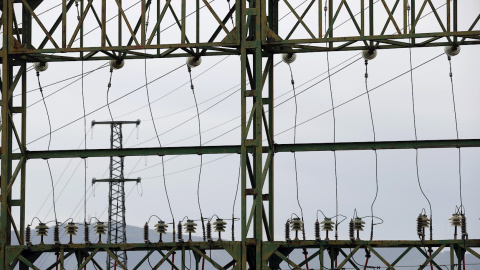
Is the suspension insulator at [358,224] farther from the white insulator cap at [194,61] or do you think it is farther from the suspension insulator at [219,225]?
the white insulator cap at [194,61]

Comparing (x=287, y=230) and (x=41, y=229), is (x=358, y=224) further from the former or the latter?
(x=41, y=229)

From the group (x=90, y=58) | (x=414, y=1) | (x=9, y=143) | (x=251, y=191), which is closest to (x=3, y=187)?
(x=9, y=143)

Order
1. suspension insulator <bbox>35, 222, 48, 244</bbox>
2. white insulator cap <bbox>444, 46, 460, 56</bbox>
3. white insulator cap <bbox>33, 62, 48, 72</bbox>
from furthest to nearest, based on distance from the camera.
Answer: white insulator cap <bbox>33, 62, 48, 72</bbox> → white insulator cap <bbox>444, 46, 460, 56</bbox> → suspension insulator <bbox>35, 222, 48, 244</bbox>

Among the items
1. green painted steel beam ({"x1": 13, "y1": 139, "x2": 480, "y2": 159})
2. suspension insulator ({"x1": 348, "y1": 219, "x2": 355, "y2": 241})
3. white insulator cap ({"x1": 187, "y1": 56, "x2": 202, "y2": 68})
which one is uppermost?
white insulator cap ({"x1": 187, "y1": 56, "x2": 202, "y2": 68})

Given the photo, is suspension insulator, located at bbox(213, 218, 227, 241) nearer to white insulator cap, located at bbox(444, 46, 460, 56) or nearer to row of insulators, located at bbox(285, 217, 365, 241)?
row of insulators, located at bbox(285, 217, 365, 241)

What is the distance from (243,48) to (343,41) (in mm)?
2622

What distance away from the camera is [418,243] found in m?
30.1

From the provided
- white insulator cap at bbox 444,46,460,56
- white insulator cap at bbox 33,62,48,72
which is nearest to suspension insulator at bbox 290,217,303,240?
white insulator cap at bbox 444,46,460,56

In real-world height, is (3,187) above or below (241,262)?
above

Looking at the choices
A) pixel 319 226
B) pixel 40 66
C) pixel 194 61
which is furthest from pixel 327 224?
pixel 40 66

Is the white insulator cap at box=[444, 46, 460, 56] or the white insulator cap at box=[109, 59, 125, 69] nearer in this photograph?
the white insulator cap at box=[444, 46, 460, 56]

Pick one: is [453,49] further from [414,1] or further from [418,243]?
[418,243]

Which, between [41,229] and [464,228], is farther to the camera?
[41,229]

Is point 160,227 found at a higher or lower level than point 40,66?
lower
